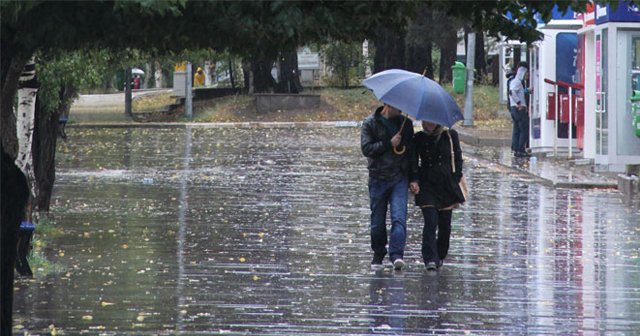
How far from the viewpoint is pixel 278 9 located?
6.39m

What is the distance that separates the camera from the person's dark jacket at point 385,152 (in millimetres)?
11383

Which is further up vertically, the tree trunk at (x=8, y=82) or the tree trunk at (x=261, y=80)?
the tree trunk at (x=261, y=80)

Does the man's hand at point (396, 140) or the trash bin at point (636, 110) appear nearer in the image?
the man's hand at point (396, 140)

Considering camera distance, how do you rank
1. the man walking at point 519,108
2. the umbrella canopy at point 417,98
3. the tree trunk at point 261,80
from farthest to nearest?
1. the tree trunk at point 261,80
2. the man walking at point 519,108
3. the umbrella canopy at point 417,98

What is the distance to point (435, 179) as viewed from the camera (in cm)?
1148

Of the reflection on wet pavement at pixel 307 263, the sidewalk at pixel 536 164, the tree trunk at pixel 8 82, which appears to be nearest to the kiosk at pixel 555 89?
the sidewalk at pixel 536 164

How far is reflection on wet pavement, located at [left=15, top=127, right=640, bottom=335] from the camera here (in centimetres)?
922

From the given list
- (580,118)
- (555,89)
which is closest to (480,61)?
(555,89)

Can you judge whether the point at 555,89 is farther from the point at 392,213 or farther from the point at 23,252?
the point at 23,252

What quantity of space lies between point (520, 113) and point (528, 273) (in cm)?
1408

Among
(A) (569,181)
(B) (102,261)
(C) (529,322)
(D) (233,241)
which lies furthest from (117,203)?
(C) (529,322)

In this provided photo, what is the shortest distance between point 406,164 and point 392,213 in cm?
45

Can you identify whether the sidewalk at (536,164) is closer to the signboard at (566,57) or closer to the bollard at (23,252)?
the signboard at (566,57)

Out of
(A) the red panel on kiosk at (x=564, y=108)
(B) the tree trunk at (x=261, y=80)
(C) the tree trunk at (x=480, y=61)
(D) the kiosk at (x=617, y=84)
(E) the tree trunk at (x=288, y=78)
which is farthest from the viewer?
(C) the tree trunk at (x=480, y=61)
